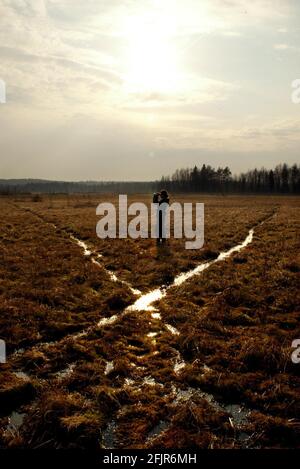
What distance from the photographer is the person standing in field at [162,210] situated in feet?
76.5

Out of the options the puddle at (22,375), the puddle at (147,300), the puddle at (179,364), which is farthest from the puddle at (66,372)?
the puddle at (147,300)

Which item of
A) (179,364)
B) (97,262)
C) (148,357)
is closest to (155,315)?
(148,357)

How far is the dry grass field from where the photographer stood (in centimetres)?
620

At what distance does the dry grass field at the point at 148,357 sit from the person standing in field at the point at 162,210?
6058mm

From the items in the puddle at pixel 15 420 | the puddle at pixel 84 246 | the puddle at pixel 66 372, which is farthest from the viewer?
the puddle at pixel 84 246

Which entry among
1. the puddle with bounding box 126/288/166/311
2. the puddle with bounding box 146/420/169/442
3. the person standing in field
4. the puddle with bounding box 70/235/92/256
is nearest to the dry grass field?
the puddle with bounding box 146/420/169/442

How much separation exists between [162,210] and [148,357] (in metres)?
15.2

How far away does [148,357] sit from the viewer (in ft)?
28.7

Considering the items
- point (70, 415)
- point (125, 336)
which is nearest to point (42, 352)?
point (125, 336)

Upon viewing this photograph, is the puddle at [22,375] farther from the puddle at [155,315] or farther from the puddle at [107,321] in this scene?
the puddle at [155,315]

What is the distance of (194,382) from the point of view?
7.66 metres

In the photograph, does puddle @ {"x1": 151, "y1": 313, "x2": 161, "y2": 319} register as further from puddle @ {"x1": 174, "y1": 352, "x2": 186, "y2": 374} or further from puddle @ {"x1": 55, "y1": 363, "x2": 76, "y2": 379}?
puddle @ {"x1": 55, "y1": 363, "x2": 76, "y2": 379}
